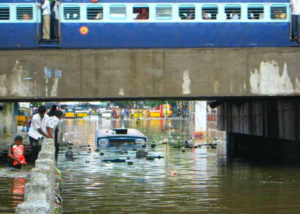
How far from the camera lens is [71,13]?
24.8 meters

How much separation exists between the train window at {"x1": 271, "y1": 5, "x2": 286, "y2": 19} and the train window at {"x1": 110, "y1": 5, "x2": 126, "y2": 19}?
223 inches

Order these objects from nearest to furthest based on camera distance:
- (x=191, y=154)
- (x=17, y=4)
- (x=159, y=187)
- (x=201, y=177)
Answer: (x=159, y=187) → (x=201, y=177) → (x=17, y=4) → (x=191, y=154)

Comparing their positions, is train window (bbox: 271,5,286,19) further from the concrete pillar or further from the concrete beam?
the concrete pillar

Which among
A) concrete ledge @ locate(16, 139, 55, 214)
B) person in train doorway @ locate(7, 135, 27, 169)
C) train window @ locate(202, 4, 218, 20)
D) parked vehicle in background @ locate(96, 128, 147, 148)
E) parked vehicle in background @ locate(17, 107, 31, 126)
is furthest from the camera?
parked vehicle in background @ locate(17, 107, 31, 126)

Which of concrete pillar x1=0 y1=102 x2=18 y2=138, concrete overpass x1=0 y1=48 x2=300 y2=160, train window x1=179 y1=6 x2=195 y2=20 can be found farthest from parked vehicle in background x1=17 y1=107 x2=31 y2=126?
concrete overpass x1=0 y1=48 x2=300 y2=160

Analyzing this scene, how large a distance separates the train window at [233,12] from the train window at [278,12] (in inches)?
50.6

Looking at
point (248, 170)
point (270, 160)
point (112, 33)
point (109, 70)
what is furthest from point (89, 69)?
point (270, 160)

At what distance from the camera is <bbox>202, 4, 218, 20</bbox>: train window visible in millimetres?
25188

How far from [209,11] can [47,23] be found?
6.07 metres

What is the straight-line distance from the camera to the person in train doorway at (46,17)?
24.4 m

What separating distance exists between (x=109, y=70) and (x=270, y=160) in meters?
10.2

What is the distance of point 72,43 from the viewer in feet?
81.0

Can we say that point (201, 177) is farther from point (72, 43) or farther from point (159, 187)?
point (72, 43)

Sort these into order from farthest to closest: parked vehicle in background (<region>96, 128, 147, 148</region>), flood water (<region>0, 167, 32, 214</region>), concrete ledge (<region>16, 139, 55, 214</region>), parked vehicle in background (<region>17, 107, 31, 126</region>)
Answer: parked vehicle in background (<region>17, 107, 31, 126</region>)
parked vehicle in background (<region>96, 128, 147, 148</region>)
flood water (<region>0, 167, 32, 214</region>)
concrete ledge (<region>16, 139, 55, 214</region>)
